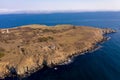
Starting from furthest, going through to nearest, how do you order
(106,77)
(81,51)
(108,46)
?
1. (108,46)
2. (81,51)
3. (106,77)

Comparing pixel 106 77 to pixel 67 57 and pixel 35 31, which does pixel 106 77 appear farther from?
pixel 35 31

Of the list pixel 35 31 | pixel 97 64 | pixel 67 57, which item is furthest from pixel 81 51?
pixel 35 31

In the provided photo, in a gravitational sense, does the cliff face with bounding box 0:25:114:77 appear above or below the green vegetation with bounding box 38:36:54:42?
below

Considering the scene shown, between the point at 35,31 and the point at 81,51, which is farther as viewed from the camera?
the point at 35,31

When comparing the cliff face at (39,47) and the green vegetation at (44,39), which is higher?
the green vegetation at (44,39)

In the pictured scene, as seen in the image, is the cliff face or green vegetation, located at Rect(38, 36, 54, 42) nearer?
the cliff face

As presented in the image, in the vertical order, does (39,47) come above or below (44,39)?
below

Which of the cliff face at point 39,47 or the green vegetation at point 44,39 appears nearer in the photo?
the cliff face at point 39,47

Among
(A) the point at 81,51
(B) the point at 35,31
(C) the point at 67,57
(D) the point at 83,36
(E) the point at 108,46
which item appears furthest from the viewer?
(B) the point at 35,31
